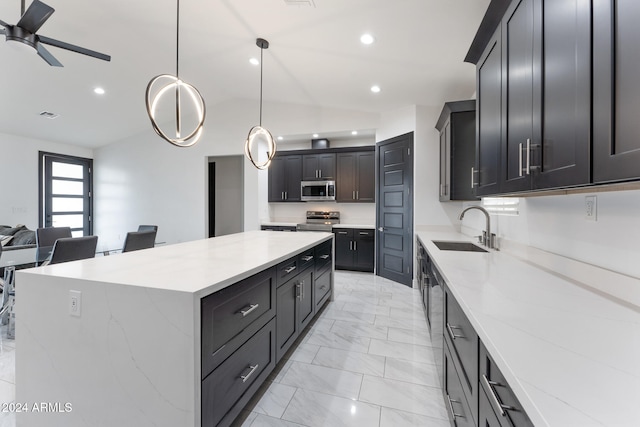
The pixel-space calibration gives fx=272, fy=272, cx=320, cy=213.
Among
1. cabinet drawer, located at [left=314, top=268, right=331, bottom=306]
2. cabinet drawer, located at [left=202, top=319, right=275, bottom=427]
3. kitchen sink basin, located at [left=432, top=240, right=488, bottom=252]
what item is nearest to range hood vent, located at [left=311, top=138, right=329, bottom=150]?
cabinet drawer, located at [left=314, top=268, right=331, bottom=306]

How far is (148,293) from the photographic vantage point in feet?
3.90

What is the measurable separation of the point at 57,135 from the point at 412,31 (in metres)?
7.31

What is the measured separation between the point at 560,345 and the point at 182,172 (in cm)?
660

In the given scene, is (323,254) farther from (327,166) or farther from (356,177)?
(327,166)

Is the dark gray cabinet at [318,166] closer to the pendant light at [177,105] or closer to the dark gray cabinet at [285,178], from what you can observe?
the dark gray cabinet at [285,178]

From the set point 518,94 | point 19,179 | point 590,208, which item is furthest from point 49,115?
point 590,208

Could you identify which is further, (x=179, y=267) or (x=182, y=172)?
(x=182, y=172)

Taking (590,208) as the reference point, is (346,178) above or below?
above

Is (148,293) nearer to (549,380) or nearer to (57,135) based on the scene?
(549,380)

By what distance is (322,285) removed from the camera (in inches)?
123

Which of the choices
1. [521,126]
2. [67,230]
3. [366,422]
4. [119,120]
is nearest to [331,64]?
[521,126]

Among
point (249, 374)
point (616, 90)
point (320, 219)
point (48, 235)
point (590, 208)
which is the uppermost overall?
point (616, 90)

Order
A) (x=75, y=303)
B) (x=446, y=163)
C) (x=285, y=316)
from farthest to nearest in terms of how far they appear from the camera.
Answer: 1. (x=446, y=163)
2. (x=285, y=316)
3. (x=75, y=303)

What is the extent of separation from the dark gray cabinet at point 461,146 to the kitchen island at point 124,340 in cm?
259
